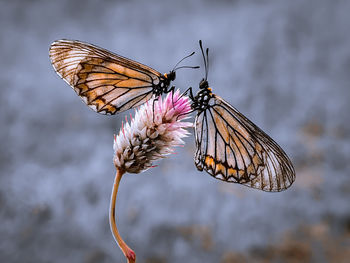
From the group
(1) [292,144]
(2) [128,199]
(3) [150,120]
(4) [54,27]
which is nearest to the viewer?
(3) [150,120]

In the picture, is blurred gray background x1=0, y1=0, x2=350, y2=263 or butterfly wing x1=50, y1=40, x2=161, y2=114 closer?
butterfly wing x1=50, y1=40, x2=161, y2=114

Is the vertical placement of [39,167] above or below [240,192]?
below

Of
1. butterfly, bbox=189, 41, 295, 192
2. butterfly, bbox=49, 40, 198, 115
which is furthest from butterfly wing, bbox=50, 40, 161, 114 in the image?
butterfly, bbox=189, 41, 295, 192

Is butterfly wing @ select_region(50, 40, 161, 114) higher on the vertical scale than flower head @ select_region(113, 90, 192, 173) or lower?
higher

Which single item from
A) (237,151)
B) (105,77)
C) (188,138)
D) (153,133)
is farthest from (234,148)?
(188,138)

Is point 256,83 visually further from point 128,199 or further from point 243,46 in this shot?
point 128,199

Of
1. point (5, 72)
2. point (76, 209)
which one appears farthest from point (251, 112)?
point (5, 72)

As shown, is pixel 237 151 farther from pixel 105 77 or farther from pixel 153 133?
pixel 105 77

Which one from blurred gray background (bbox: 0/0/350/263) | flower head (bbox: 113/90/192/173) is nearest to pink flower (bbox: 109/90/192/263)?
flower head (bbox: 113/90/192/173)

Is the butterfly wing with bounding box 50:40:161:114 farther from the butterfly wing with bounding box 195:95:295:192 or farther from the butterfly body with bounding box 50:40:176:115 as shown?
the butterfly wing with bounding box 195:95:295:192
